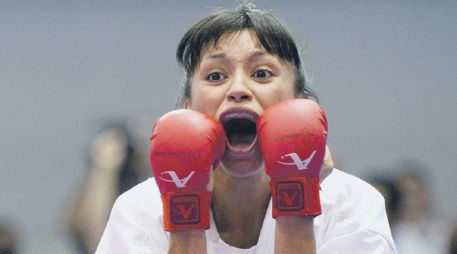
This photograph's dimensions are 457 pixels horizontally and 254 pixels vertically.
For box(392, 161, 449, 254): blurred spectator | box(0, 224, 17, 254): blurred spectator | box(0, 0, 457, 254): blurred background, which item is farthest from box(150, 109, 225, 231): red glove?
box(0, 0, 457, 254): blurred background

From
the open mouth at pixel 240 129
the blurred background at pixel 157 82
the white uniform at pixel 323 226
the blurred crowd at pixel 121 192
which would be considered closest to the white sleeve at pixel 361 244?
the white uniform at pixel 323 226

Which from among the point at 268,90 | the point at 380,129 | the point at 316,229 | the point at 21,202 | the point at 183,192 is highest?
the point at 268,90

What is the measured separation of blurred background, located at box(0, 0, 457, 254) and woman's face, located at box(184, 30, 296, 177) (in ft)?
5.47

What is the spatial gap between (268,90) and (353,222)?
0.96 feet

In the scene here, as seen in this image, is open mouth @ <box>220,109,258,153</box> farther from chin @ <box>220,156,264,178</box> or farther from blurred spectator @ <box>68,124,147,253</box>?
blurred spectator @ <box>68,124,147,253</box>

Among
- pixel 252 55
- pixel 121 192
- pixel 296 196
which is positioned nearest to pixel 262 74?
pixel 252 55

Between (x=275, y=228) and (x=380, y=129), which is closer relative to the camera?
(x=275, y=228)

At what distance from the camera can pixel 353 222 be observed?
1623mm

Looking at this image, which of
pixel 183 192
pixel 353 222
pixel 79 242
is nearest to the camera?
pixel 183 192

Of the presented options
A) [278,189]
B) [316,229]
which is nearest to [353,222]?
[316,229]

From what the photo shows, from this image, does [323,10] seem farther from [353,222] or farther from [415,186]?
[353,222]

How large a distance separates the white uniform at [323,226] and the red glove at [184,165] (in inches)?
5.6

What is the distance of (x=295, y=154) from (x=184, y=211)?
8.5 inches

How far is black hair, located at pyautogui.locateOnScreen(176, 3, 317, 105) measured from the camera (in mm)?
1722
